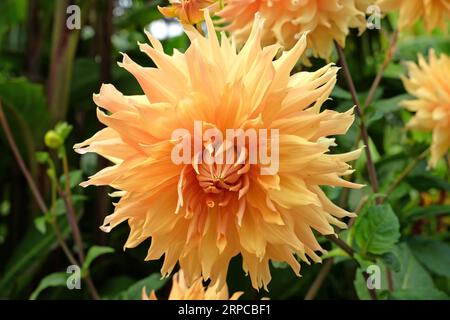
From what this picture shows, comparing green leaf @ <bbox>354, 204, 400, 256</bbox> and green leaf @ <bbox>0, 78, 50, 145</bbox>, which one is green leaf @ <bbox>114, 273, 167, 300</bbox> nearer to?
green leaf @ <bbox>354, 204, 400, 256</bbox>

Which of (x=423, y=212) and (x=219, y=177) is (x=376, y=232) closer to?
(x=219, y=177)

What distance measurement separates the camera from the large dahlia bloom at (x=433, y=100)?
0.85 meters

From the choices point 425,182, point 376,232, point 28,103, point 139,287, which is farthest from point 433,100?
point 28,103

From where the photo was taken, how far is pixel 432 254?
905 mm

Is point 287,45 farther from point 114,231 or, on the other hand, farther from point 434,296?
point 114,231

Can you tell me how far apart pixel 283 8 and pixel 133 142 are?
225mm

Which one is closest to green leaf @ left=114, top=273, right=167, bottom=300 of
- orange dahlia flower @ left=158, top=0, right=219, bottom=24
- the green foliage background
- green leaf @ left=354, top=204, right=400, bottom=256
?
the green foliage background

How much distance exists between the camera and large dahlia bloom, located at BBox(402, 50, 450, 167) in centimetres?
85

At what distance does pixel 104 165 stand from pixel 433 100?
1.60ft

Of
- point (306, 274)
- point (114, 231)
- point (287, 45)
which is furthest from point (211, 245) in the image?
point (114, 231)

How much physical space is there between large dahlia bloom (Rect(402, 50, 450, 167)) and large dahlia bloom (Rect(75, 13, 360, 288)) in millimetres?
432

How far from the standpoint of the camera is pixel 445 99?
856mm

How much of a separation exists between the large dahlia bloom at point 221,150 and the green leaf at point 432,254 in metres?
0.46

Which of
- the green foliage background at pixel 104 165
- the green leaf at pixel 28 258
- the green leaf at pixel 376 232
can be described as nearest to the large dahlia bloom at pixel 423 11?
the green foliage background at pixel 104 165
